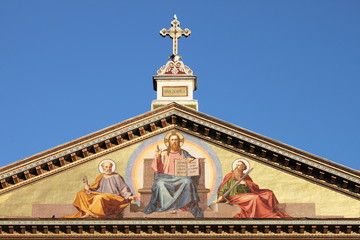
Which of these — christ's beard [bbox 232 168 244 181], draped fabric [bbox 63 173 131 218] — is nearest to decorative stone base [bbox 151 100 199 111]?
christ's beard [bbox 232 168 244 181]

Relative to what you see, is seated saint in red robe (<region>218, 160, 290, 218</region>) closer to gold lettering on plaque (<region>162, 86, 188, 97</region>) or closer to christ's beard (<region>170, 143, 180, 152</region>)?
christ's beard (<region>170, 143, 180, 152</region>)

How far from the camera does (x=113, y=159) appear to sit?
35375 mm

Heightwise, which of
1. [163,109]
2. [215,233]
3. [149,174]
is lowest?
[215,233]

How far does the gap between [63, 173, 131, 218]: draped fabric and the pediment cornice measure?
1126 mm

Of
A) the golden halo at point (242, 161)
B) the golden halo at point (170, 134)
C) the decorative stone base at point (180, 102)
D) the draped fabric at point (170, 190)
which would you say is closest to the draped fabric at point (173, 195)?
the draped fabric at point (170, 190)

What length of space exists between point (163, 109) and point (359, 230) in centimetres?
778

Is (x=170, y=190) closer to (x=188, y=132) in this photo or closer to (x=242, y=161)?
(x=188, y=132)

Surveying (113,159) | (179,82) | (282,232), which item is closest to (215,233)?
(282,232)

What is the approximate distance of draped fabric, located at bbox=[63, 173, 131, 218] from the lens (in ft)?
111

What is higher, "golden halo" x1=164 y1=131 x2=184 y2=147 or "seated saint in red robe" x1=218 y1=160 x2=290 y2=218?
"golden halo" x1=164 y1=131 x2=184 y2=147

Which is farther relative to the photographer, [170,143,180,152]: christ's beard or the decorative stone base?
the decorative stone base

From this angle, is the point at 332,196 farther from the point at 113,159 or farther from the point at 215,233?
the point at 113,159

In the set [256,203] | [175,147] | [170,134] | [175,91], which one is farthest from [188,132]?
[256,203]

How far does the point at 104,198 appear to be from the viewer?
34.3 meters
